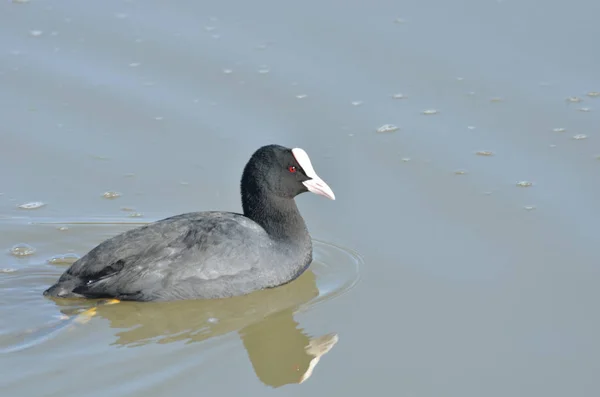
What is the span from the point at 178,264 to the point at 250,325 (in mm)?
621

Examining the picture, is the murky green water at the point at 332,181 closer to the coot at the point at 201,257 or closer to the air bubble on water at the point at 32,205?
the air bubble on water at the point at 32,205

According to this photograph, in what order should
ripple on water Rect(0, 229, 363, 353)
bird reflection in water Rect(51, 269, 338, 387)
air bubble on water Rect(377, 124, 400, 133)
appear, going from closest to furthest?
bird reflection in water Rect(51, 269, 338, 387)
ripple on water Rect(0, 229, 363, 353)
air bubble on water Rect(377, 124, 400, 133)

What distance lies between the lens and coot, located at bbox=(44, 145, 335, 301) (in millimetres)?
6391

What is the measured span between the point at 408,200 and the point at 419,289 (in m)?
1.27

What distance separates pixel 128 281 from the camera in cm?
637

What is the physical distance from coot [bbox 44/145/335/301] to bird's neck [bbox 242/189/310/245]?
2 centimetres

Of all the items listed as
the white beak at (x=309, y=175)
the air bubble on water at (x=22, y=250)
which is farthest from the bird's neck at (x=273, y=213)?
the air bubble on water at (x=22, y=250)

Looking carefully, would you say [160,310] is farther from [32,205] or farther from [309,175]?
[32,205]

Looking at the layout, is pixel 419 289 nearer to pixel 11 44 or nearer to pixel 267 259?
pixel 267 259

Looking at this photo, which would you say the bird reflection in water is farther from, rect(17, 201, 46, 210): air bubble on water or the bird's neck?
rect(17, 201, 46, 210): air bubble on water

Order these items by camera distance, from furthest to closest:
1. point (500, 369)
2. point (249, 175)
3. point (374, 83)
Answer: point (374, 83) → point (249, 175) → point (500, 369)

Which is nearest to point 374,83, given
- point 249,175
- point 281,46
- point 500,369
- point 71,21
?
point 281,46

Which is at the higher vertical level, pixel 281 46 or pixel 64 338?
pixel 281 46

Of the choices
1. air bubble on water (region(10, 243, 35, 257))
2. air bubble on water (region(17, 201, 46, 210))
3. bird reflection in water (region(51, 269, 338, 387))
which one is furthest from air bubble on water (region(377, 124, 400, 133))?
air bubble on water (region(10, 243, 35, 257))
